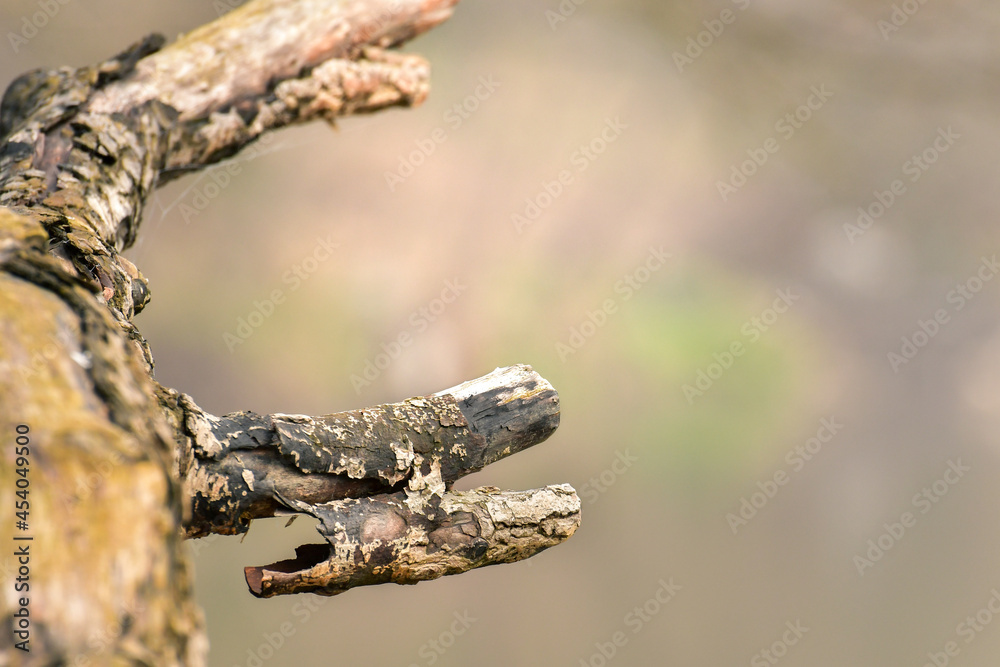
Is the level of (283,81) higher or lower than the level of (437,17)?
lower

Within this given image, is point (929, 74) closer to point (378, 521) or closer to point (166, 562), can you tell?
point (378, 521)

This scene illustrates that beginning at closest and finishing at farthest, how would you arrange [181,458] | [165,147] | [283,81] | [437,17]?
1. [181,458]
2. [165,147]
3. [283,81]
4. [437,17]

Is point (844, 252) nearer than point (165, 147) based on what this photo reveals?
No

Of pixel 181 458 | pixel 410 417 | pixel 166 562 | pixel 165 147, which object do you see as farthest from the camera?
pixel 165 147

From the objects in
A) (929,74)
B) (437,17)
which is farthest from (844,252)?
(437,17)

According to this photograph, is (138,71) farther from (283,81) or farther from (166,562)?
(166,562)

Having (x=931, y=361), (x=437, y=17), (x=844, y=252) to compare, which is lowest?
(x=931, y=361)
